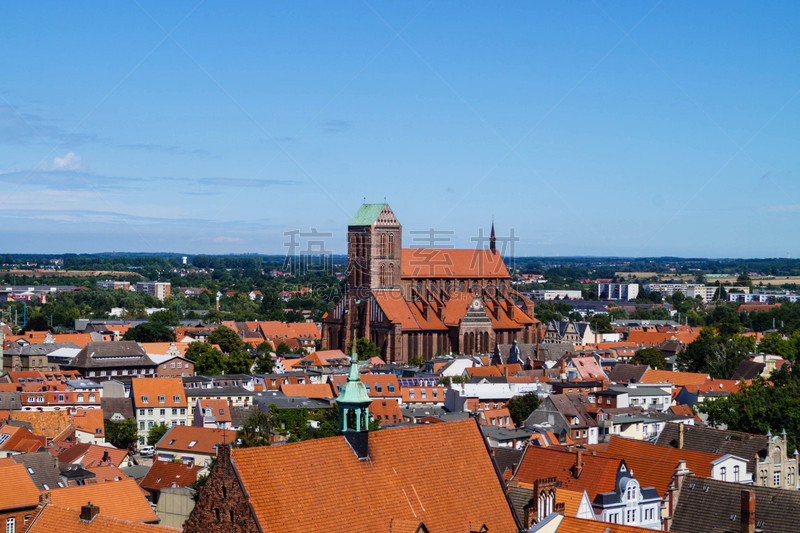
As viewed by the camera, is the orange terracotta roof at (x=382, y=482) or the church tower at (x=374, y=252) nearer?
the orange terracotta roof at (x=382, y=482)

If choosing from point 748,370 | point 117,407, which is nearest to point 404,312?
point 748,370

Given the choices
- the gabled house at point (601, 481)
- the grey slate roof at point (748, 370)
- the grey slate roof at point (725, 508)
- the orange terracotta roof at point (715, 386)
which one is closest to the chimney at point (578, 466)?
the gabled house at point (601, 481)

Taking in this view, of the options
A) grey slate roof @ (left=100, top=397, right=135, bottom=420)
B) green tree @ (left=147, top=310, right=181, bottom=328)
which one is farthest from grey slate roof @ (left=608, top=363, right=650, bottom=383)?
green tree @ (left=147, top=310, right=181, bottom=328)

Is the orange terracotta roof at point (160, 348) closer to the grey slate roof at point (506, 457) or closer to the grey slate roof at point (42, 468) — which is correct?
the grey slate roof at point (42, 468)

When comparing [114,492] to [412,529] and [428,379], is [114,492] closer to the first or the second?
[412,529]

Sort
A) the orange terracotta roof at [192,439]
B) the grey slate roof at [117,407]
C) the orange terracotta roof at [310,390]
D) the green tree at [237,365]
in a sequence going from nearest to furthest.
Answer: the orange terracotta roof at [192,439] → the grey slate roof at [117,407] → the orange terracotta roof at [310,390] → the green tree at [237,365]
